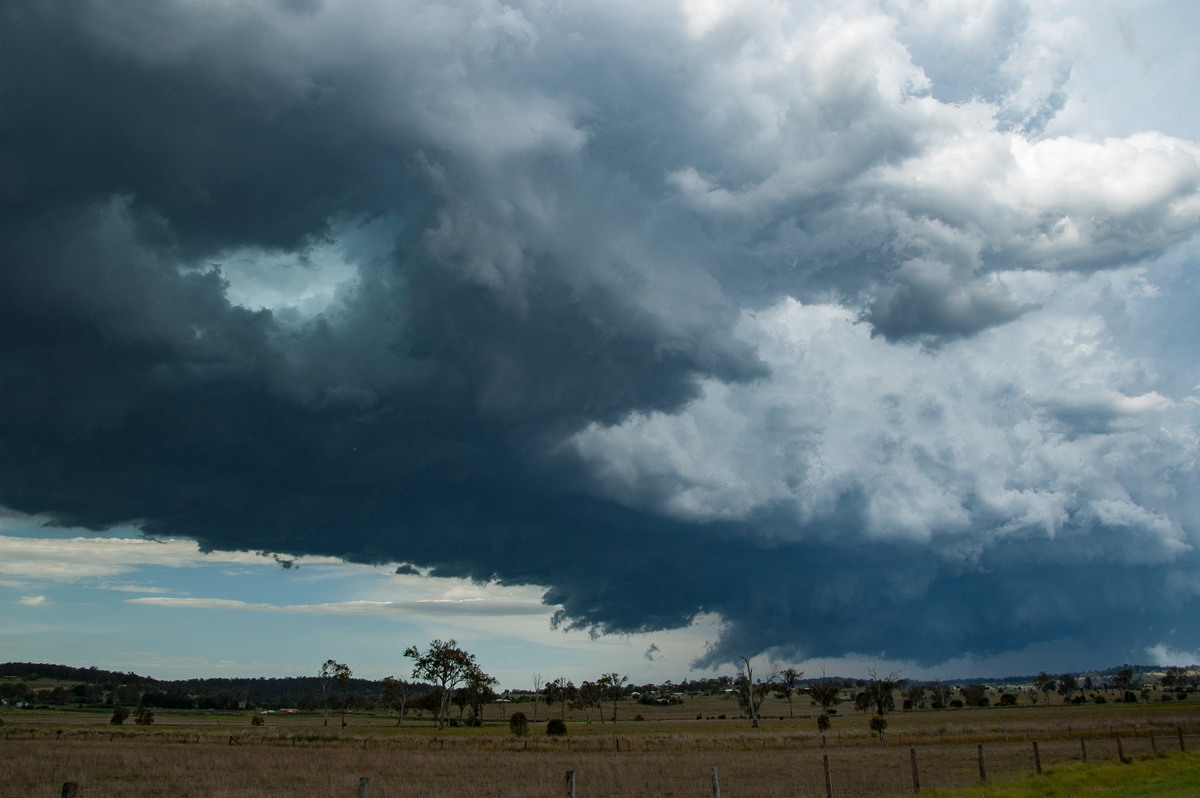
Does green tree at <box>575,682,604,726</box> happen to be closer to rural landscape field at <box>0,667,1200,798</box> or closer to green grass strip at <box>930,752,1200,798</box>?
rural landscape field at <box>0,667,1200,798</box>

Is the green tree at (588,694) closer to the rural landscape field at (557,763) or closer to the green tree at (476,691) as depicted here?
the green tree at (476,691)

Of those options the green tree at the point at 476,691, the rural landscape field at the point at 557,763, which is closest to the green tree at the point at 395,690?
the green tree at the point at 476,691

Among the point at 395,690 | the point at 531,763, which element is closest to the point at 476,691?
the point at 395,690

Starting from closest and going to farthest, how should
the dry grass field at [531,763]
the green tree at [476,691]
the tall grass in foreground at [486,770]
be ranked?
the tall grass in foreground at [486,770]
the dry grass field at [531,763]
the green tree at [476,691]

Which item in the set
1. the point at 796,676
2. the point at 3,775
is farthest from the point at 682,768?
the point at 796,676

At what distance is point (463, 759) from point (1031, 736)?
48.7 meters

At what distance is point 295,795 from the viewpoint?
2972 cm

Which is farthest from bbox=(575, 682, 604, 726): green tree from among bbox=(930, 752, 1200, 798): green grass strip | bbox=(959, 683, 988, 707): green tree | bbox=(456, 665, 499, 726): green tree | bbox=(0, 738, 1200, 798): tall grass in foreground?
bbox=(930, 752, 1200, 798): green grass strip

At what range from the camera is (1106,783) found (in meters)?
28.5

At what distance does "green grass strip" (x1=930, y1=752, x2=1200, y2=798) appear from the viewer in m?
25.2

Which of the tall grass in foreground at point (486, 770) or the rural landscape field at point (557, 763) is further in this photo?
the rural landscape field at point (557, 763)

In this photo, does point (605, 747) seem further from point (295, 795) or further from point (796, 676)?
point (796, 676)

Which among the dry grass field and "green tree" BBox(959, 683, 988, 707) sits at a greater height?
the dry grass field

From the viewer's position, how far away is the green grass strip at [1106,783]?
82.6ft
